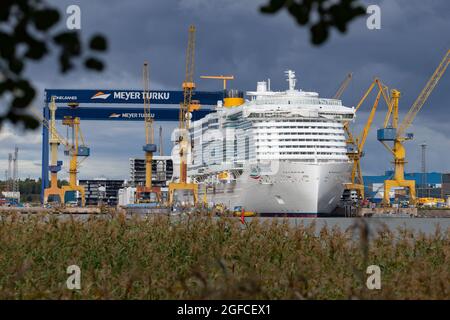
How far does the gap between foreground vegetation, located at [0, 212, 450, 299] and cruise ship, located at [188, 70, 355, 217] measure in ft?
230

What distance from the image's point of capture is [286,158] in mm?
93188

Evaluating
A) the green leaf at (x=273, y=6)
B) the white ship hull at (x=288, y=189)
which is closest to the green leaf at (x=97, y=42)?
the green leaf at (x=273, y=6)

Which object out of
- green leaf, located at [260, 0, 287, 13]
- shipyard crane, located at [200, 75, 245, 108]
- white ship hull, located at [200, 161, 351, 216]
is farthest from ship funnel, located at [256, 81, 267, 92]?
green leaf, located at [260, 0, 287, 13]

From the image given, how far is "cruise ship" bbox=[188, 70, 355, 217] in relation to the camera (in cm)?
9169

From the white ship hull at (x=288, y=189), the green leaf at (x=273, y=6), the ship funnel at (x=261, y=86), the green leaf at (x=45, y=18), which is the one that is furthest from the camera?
the ship funnel at (x=261, y=86)

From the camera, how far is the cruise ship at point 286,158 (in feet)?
301

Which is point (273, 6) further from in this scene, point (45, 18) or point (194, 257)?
point (194, 257)

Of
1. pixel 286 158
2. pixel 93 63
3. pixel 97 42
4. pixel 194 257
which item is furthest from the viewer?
pixel 286 158

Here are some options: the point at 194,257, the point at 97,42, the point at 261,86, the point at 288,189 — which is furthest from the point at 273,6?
the point at 261,86

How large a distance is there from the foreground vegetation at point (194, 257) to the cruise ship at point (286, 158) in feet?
230

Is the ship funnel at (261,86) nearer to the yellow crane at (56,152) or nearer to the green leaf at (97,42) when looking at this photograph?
the yellow crane at (56,152)

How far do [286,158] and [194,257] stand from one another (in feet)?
250

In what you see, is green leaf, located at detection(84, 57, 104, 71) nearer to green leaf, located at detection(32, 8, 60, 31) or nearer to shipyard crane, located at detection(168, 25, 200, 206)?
green leaf, located at detection(32, 8, 60, 31)

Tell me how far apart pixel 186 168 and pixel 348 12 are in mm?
109341
